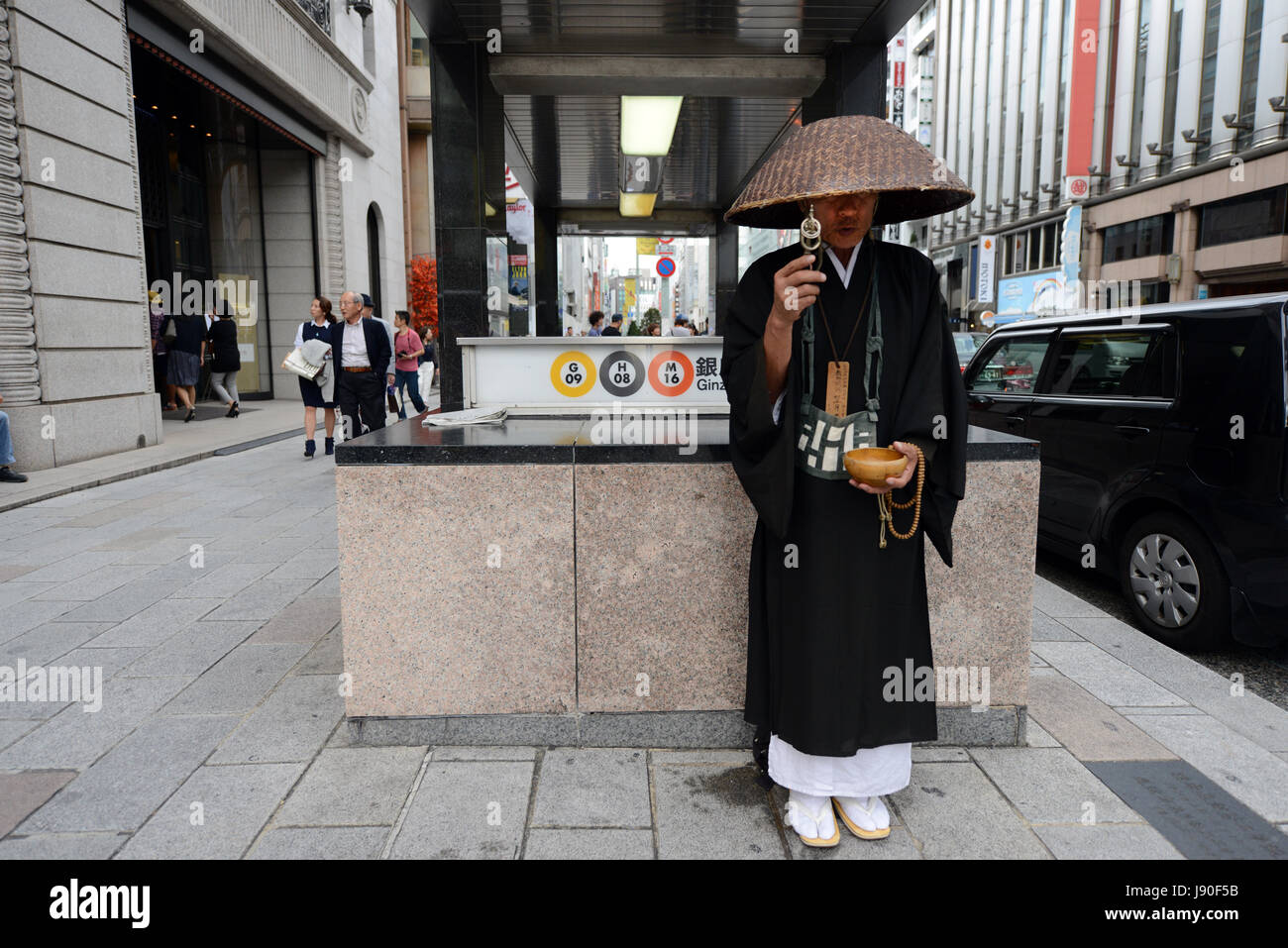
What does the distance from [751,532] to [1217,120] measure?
3024 centimetres

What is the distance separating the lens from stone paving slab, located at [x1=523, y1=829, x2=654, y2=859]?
8.10ft

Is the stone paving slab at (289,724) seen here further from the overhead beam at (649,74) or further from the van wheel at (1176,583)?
the van wheel at (1176,583)

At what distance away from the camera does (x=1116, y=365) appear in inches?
205

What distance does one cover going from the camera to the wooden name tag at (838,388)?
96.0 inches

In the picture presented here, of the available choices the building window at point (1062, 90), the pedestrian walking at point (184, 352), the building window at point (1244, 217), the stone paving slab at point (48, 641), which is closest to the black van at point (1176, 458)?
the stone paving slab at point (48, 641)

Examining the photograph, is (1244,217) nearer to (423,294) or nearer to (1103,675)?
(423,294)

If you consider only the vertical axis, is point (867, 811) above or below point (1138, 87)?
below

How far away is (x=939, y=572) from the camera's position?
3062 mm

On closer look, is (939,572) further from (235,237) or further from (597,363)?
(235,237)

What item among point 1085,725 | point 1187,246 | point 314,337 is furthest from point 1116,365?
point 1187,246

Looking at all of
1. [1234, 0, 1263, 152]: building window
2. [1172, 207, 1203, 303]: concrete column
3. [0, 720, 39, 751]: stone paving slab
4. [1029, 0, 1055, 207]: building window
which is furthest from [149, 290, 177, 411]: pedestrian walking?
[1029, 0, 1055, 207]: building window

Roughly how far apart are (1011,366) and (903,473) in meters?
4.78

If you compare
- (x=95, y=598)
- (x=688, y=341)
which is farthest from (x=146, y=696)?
(x=688, y=341)

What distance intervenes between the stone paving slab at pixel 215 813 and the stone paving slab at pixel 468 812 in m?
0.47
